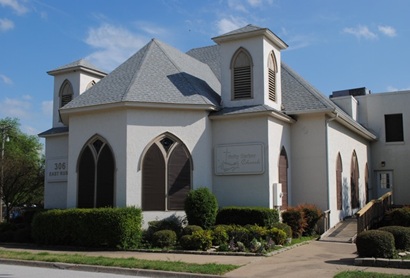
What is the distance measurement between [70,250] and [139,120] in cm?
552

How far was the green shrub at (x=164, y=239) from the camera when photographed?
16531mm

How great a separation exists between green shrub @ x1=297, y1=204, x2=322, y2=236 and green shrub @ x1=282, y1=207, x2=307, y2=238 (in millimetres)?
411

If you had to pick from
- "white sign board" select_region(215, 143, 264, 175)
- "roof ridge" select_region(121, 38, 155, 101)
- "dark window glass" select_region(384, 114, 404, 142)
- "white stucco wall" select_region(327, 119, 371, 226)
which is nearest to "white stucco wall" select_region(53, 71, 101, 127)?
"roof ridge" select_region(121, 38, 155, 101)

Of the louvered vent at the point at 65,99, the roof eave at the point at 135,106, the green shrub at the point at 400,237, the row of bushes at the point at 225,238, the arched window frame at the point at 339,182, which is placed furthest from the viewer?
the louvered vent at the point at 65,99

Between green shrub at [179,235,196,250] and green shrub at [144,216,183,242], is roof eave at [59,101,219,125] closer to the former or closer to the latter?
green shrub at [144,216,183,242]

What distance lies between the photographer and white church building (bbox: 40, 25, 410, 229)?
60.6ft

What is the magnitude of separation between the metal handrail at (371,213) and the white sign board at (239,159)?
422cm

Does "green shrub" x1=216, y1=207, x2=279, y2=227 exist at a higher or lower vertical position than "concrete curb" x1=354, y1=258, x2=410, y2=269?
higher

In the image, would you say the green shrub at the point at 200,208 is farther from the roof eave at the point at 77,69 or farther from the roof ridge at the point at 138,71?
the roof eave at the point at 77,69

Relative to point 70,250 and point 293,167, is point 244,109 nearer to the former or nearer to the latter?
point 293,167

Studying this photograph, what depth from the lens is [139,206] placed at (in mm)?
18062

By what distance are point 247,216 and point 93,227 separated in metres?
5.76

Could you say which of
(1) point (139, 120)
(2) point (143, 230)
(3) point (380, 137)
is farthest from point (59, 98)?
(3) point (380, 137)

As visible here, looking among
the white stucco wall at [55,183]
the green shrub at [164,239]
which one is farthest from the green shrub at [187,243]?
the white stucco wall at [55,183]
